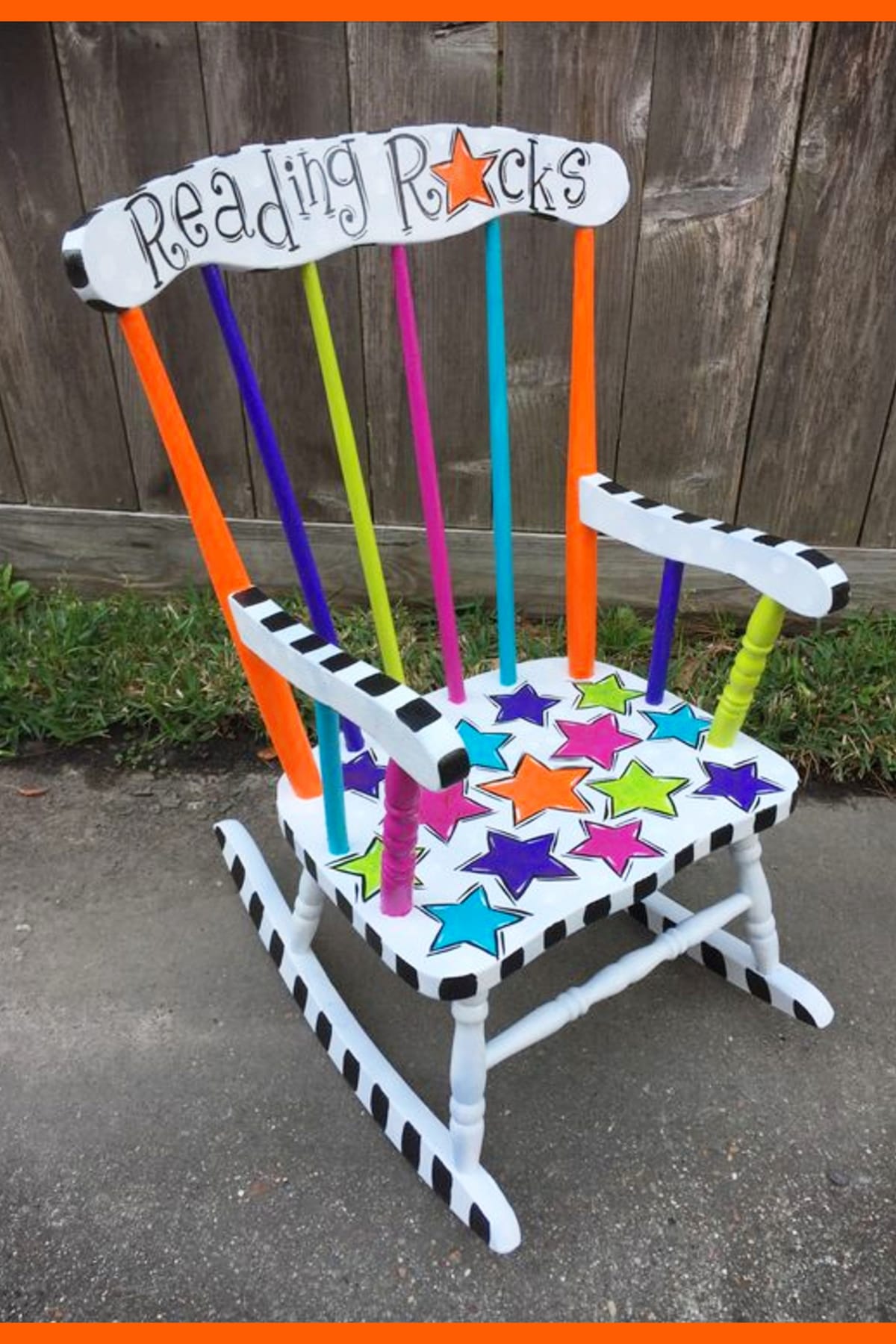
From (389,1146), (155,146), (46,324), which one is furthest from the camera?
(46,324)

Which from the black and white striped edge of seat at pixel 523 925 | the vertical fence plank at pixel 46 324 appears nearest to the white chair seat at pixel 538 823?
the black and white striped edge of seat at pixel 523 925

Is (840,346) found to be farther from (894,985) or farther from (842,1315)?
(842,1315)

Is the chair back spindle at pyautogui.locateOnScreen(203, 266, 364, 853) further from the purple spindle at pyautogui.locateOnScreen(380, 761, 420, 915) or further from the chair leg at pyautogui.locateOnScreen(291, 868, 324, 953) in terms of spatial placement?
the chair leg at pyautogui.locateOnScreen(291, 868, 324, 953)

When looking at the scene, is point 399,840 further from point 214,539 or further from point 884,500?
point 884,500

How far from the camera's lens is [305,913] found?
1.20 metres

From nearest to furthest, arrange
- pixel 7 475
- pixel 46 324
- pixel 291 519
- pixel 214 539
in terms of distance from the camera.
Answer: pixel 214 539 → pixel 291 519 → pixel 46 324 → pixel 7 475

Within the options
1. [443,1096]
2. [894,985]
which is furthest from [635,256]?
[443,1096]

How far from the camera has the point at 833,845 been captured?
1.51 metres

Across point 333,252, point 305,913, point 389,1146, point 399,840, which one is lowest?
point 389,1146

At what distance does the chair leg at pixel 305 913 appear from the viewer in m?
1.17

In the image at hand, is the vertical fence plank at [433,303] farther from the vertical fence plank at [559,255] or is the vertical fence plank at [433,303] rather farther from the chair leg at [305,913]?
the chair leg at [305,913]

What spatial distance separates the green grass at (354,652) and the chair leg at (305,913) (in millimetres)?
548

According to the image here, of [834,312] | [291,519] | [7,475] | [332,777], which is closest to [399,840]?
[332,777]

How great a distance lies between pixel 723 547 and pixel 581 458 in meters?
0.23
